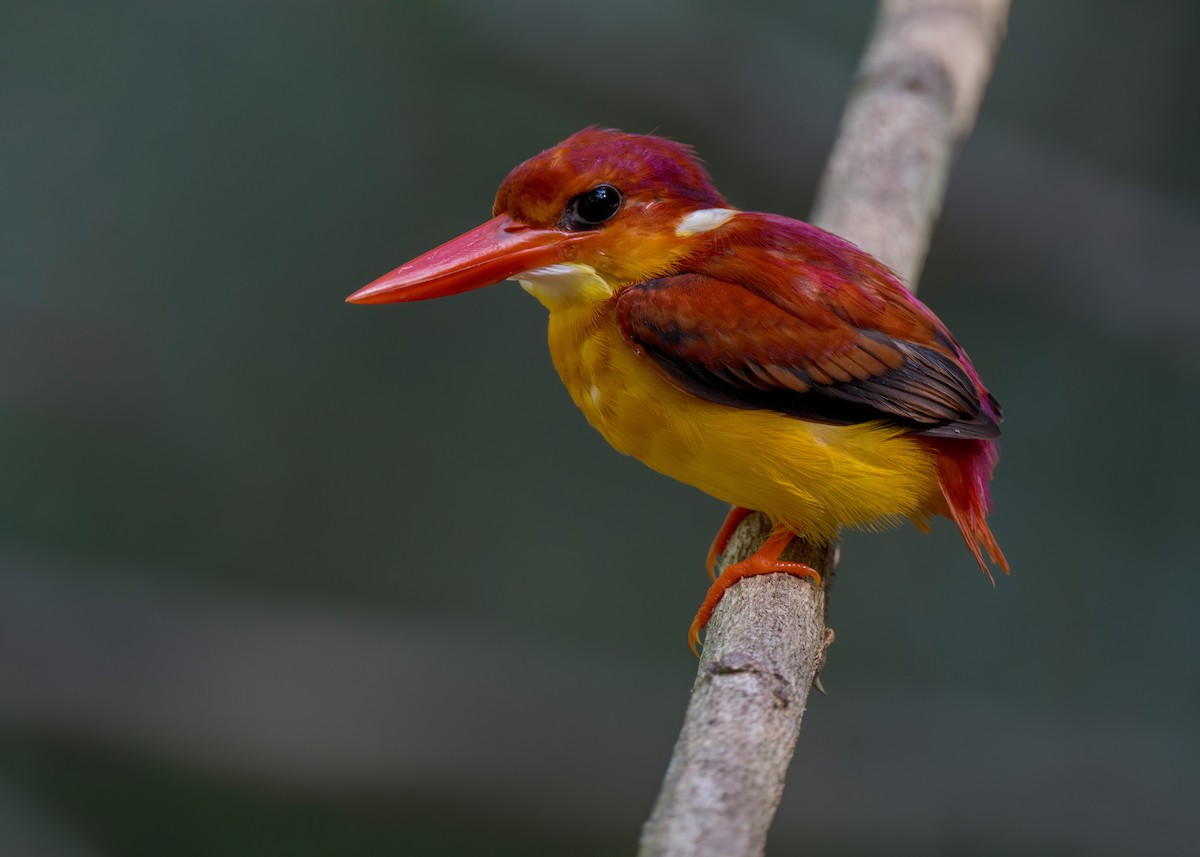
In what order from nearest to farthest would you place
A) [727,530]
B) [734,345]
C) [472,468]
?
[734,345] → [727,530] → [472,468]

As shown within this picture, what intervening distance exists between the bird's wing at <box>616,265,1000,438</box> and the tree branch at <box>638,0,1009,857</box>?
0.76 ft

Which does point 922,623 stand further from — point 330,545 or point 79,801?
point 79,801

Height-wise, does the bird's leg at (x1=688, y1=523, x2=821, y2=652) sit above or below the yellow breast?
below

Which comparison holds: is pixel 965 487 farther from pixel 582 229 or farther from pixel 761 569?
pixel 582 229

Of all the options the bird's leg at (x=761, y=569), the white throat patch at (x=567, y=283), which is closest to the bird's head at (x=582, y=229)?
the white throat patch at (x=567, y=283)

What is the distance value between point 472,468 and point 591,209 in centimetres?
204

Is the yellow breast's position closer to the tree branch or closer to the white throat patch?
the white throat patch

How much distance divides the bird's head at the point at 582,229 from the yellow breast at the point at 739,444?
0.02 m

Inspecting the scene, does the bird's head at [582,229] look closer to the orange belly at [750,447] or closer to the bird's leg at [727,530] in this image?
the orange belly at [750,447]

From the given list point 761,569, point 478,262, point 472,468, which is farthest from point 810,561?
point 472,468

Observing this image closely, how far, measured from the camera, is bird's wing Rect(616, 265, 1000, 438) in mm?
1435

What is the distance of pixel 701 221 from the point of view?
1.59 m

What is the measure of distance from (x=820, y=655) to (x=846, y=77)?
260 cm

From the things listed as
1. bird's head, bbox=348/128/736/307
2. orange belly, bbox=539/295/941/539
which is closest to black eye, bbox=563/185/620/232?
bird's head, bbox=348/128/736/307
